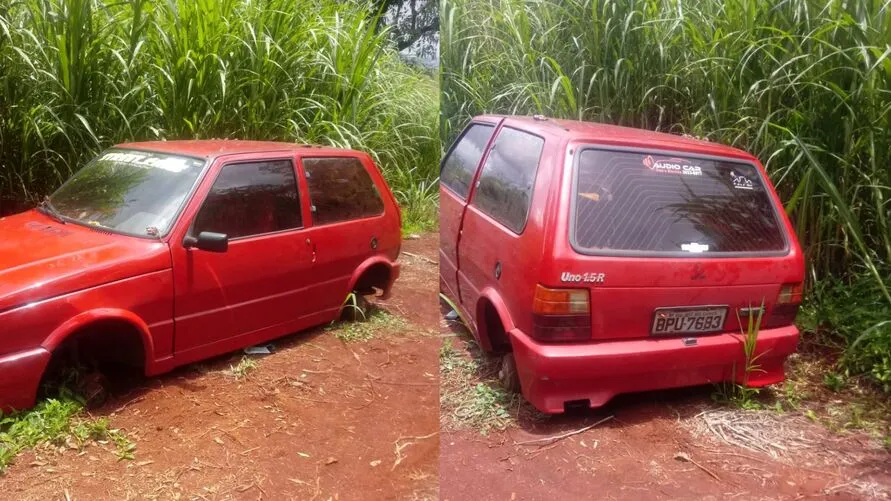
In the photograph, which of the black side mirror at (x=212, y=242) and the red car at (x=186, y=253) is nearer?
the red car at (x=186, y=253)

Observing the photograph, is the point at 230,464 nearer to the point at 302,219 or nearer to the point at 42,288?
the point at 42,288

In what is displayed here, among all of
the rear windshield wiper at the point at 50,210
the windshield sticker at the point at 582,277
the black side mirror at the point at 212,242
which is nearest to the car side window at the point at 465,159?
the windshield sticker at the point at 582,277

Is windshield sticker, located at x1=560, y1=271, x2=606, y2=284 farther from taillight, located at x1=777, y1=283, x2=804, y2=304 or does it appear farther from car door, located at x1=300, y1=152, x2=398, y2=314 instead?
car door, located at x1=300, y1=152, x2=398, y2=314

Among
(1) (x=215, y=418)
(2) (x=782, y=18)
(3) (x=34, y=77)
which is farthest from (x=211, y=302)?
(2) (x=782, y=18)

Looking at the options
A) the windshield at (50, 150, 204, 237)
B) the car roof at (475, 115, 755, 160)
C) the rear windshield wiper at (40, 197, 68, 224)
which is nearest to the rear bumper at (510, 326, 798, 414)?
the car roof at (475, 115, 755, 160)

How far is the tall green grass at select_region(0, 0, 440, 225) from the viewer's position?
2.90 meters

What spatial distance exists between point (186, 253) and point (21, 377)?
748 millimetres

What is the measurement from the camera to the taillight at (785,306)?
2.11 metres

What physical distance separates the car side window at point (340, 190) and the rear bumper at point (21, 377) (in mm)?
1379

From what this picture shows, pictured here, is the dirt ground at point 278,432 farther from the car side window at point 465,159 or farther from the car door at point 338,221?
the car side window at point 465,159

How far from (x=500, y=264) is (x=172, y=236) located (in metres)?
1.34

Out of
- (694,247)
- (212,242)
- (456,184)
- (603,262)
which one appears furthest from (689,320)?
(212,242)

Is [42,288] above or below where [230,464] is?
above

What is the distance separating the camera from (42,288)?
208 cm
